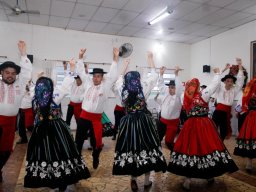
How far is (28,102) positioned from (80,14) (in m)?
2.52

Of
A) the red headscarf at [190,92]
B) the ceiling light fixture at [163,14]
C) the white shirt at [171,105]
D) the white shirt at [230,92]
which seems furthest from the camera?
the ceiling light fixture at [163,14]

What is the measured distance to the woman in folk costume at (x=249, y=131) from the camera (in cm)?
340

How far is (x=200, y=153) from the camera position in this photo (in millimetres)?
2666

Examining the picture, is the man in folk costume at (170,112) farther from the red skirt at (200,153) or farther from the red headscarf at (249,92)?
the red skirt at (200,153)

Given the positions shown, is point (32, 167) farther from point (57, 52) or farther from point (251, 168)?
point (57, 52)

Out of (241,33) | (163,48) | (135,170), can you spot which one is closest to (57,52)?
(163,48)

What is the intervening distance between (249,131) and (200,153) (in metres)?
1.21

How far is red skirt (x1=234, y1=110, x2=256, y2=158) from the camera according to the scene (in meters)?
3.39

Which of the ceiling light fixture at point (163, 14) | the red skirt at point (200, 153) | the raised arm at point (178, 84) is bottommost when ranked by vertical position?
the red skirt at point (200, 153)

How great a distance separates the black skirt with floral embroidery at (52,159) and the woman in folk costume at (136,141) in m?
0.43

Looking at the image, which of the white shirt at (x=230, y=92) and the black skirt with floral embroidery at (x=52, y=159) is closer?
the black skirt with floral embroidery at (x=52, y=159)

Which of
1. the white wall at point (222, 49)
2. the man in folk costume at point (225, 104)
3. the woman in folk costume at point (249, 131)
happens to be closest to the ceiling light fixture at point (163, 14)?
the man in folk costume at point (225, 104)

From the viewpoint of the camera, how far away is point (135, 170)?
2.56m

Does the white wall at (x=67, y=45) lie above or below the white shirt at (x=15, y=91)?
above
